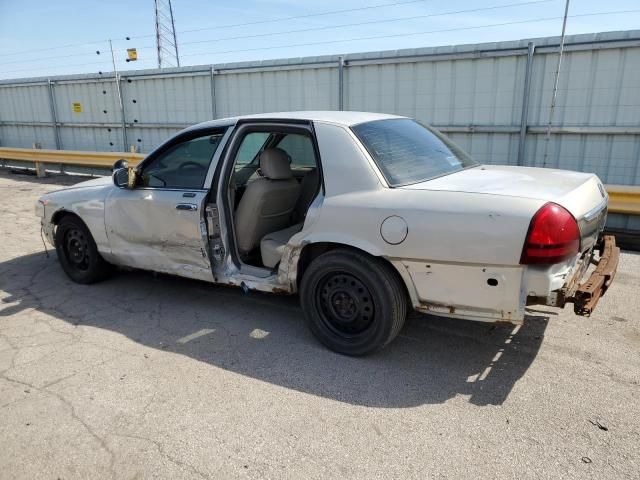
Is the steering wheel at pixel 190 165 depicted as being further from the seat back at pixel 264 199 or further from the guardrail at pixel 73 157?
the guardrail at pixel 73 157

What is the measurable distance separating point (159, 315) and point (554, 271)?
3242mm

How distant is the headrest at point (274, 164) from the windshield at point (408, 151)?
0.90 m

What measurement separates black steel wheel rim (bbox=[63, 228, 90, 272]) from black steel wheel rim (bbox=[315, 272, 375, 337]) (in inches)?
113

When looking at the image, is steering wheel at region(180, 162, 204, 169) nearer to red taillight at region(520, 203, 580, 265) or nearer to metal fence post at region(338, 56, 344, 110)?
red taillight at region(520, 203, 580, 265)

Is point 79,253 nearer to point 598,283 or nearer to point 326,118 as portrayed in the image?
point 326,118

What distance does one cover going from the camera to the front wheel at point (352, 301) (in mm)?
3311

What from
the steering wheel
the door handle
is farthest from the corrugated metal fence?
the door handle

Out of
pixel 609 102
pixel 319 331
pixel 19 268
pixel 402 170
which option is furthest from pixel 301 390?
pixel 609 102

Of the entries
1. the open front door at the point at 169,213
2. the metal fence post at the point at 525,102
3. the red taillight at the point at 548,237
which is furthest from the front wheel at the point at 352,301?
the metal fence post at the point at 525,102

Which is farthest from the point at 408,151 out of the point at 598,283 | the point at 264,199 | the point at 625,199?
the point at 625,199

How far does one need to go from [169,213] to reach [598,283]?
331 centimetres

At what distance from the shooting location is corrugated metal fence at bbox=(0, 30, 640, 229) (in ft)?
24.2

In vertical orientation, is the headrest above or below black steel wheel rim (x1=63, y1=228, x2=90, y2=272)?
above

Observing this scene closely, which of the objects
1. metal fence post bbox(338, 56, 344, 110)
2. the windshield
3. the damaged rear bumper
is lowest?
the damaged rear bumper
